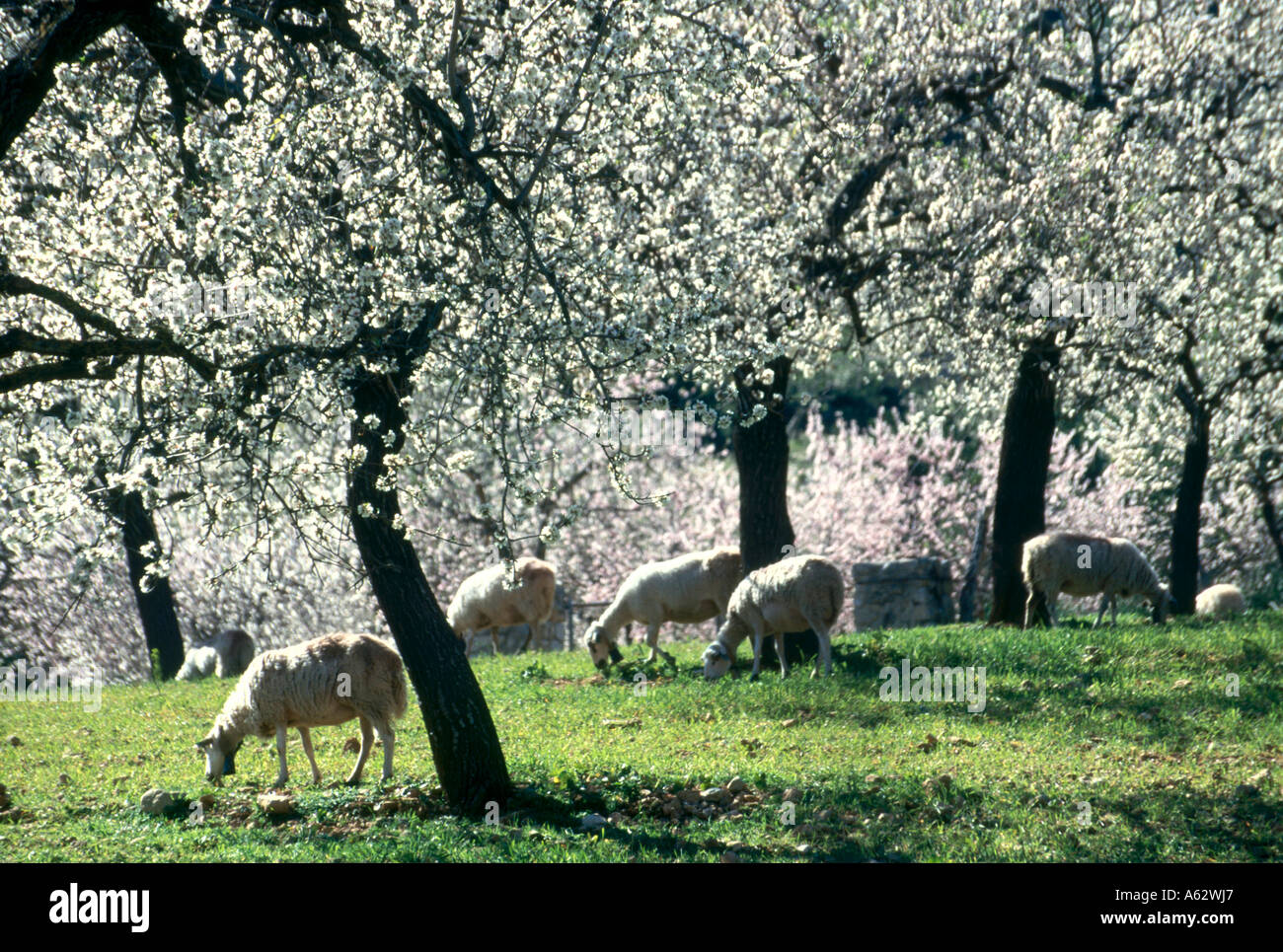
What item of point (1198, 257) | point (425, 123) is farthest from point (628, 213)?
point (1198, 257)

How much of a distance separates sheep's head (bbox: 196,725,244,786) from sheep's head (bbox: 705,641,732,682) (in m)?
6.48

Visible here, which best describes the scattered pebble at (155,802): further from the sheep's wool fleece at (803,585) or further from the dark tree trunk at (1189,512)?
the dark tree trunk at (1189,512)

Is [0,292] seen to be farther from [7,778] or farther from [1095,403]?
[1095,403]

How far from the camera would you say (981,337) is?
17.3 m

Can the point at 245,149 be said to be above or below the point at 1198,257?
below

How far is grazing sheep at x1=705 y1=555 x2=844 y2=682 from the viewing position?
15766 mm

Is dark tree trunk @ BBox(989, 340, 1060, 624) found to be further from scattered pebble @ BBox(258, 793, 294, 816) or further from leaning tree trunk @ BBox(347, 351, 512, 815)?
scattered pebble @ BBox(258, 793, 294, 816)

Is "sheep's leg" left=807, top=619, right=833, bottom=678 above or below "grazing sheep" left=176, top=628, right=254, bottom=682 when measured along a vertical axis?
above

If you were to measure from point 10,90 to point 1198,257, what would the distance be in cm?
1881

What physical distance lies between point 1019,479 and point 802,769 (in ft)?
32.3

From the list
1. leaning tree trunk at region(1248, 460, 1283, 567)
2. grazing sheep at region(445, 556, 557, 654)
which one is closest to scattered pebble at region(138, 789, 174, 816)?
grazing sheep at region(445, 556, 557, 654)

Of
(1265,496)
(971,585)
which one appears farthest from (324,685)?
(1265,496)

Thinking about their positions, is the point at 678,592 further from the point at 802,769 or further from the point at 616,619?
the point at 802,769

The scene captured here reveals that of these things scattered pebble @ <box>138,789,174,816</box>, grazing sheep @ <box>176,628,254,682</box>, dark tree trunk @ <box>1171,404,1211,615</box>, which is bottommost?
scattered pebble @ <box>138,789,174,816</box>
